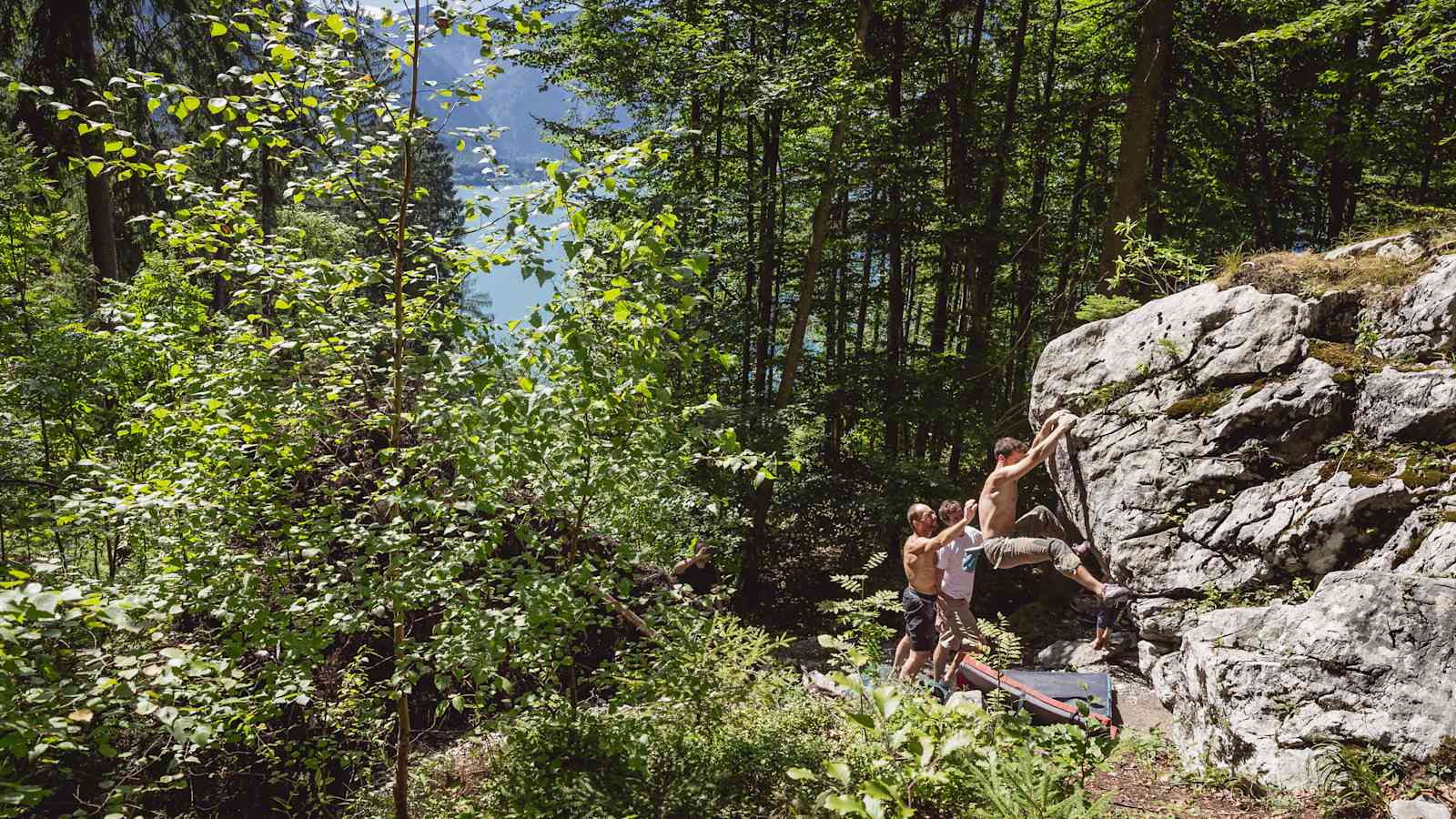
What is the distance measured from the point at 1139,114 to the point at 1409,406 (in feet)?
16.7

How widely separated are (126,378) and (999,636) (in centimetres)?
902

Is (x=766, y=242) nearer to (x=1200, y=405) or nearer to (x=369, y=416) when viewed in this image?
(x=1200, y=405)

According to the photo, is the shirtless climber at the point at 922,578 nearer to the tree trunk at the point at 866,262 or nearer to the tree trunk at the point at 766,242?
the tree trunk at the point at 766,242

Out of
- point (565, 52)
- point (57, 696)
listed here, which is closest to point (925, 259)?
point (565, 52)

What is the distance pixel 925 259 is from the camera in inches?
575

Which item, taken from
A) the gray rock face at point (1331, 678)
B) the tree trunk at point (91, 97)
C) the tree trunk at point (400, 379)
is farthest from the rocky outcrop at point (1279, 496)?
the tree trunk at point (91, 97)

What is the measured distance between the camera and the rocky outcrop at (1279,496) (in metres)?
4.09

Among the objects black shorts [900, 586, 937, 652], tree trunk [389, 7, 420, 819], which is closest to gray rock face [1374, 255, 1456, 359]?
black shorts [900, 586, 937, 652]

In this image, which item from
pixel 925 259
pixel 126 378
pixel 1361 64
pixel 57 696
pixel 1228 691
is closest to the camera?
pixel 57 696

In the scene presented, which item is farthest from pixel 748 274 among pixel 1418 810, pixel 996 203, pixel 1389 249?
pixel 1418 810

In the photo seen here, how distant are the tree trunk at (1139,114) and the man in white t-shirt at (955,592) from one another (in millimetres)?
4576

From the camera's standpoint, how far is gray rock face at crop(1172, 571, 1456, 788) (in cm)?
381

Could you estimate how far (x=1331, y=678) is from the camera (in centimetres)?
412

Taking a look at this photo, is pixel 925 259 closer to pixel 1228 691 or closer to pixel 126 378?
pixel 1228 691
